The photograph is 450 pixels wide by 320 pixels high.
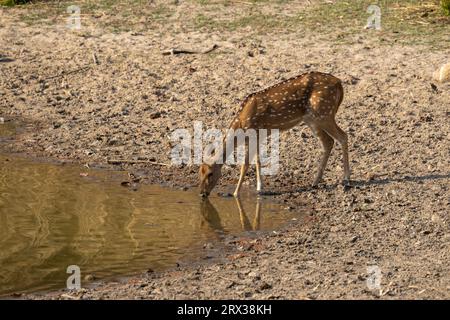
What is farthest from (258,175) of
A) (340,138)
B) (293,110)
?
(340,138)

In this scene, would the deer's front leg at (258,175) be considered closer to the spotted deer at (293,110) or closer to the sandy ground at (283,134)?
the spotted deer at (293,110)

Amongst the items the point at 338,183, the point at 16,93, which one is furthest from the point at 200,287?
the point at 16,93

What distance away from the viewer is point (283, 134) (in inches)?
574

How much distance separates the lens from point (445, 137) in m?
14.0

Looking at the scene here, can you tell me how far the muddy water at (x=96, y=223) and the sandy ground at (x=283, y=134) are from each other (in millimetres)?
374

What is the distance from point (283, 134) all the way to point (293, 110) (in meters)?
1.60

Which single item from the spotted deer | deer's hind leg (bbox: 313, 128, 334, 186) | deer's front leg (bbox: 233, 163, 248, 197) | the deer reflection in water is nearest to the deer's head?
the spotted deer

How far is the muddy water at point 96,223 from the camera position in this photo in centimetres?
1074

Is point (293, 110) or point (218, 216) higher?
point (293, 110)

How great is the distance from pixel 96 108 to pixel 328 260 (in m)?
5.90

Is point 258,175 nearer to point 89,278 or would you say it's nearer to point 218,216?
point 218,216

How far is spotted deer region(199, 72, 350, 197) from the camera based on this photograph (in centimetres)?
1291

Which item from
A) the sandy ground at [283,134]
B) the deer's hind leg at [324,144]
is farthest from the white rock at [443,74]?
the deer's hind leg at [324,144]
